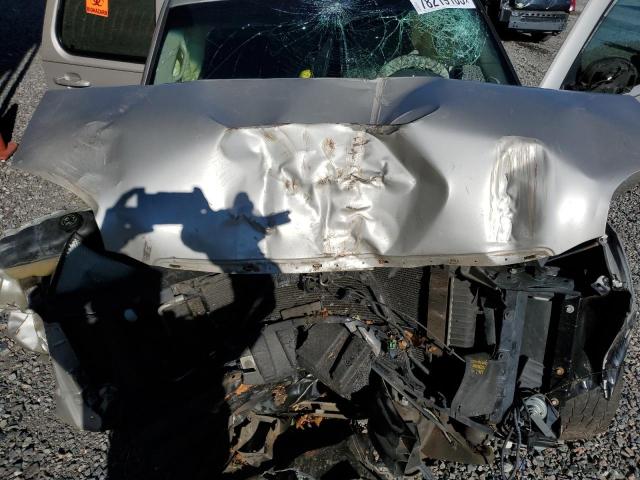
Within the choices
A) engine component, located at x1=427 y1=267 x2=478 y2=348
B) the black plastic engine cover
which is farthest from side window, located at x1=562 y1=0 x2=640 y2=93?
the black plastic engine cover

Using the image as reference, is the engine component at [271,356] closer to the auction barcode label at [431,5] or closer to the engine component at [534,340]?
the engine component at [534,340]

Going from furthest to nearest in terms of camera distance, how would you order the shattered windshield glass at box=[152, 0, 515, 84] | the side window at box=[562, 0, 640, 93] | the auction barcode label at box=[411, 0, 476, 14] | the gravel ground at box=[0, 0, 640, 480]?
the side window at box=[562, 0, 640, 93] → the auction barcode label at box=[411, 0, 476, 14] → the shattered windshield glass at box=[152, 0, 515, 84] → the gravel ground at box=[0, 0, 640, 480]

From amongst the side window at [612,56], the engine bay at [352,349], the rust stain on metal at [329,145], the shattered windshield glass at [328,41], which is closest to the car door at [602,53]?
the side window at [612,56]

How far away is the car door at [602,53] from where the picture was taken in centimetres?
315

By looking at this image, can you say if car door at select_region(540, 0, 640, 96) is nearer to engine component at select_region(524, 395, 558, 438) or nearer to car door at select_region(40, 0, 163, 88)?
engine component at select_region(524, 395, 558, 438)

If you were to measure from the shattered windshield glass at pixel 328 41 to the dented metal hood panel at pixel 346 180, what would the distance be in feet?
2.41

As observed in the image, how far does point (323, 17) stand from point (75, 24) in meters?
2.01

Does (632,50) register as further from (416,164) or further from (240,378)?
(240,378)

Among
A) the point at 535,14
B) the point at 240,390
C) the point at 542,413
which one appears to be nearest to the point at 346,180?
the point at 240,390

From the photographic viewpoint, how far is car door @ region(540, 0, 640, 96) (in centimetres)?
315

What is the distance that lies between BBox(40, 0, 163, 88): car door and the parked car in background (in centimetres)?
491

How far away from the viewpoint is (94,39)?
3.88 meters

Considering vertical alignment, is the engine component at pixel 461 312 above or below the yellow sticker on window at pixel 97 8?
below

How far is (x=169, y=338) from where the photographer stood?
8.29 ft
